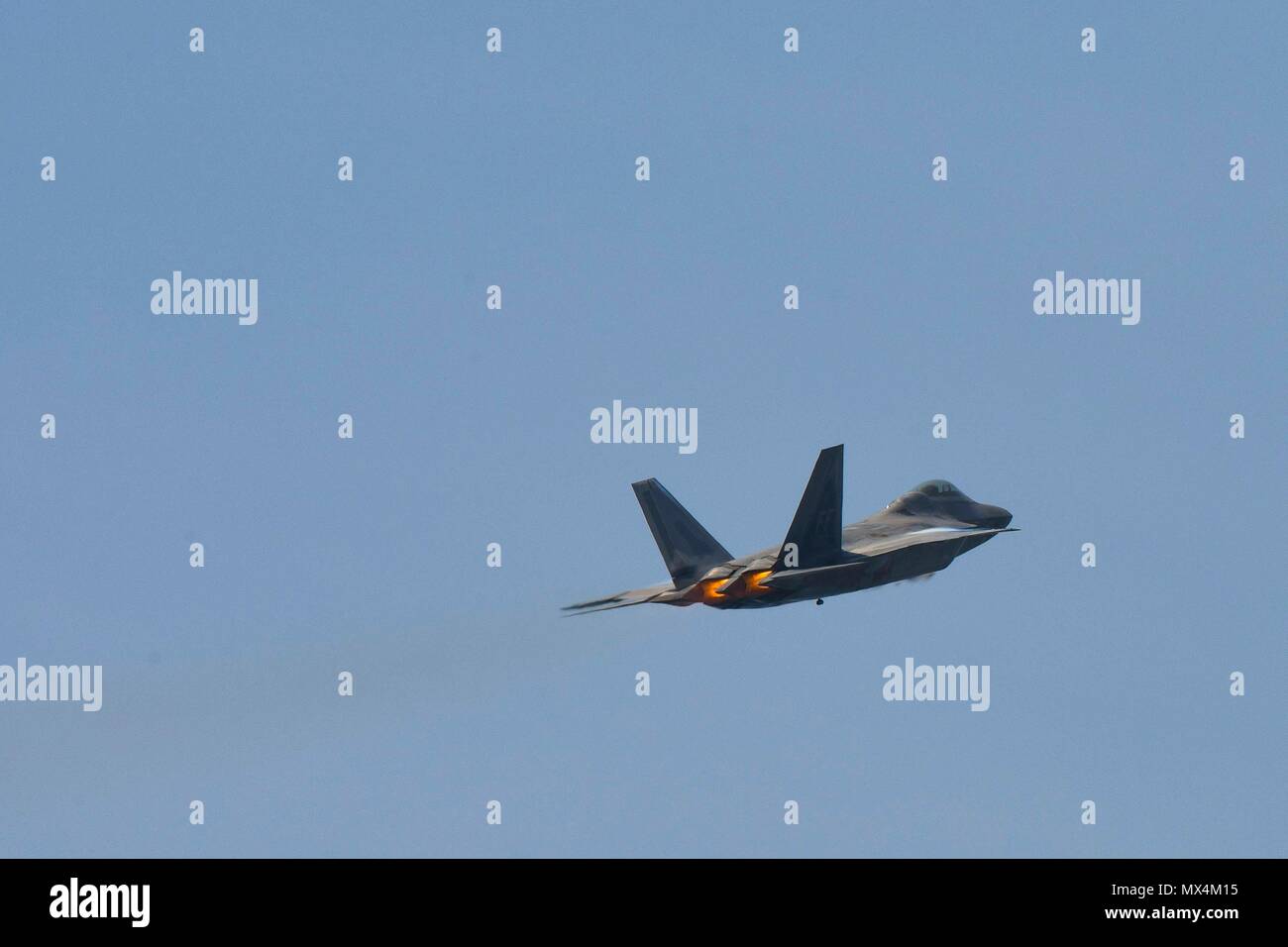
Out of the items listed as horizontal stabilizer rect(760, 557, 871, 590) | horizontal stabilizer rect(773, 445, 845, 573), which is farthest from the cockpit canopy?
horizontal stabilizer rect(773, 445, 845, 573)

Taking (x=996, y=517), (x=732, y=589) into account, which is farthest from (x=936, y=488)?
(x=732, y=589)

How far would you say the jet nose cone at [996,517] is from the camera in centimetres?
8644

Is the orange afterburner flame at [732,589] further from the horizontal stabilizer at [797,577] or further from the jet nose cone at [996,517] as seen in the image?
the jet nose cone at [996,517]

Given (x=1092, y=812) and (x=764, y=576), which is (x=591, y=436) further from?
(x=1092, y=812)

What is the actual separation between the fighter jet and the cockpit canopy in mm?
523

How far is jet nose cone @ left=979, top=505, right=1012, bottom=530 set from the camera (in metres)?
86.4

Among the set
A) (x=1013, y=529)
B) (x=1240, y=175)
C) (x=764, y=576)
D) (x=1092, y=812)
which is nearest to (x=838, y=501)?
(x=764, y=576)

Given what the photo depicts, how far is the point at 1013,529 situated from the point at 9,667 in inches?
1294

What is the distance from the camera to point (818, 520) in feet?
245

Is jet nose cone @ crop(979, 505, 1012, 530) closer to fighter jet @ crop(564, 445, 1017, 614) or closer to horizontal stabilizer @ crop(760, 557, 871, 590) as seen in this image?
fighter jet @ crop(564, 445, 1017, 614)

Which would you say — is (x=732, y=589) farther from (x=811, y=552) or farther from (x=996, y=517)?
(x=996, y=517)

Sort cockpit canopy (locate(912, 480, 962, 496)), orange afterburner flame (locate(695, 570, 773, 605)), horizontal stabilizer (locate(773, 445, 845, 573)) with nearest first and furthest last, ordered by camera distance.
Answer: horizontal stabilizer (locate(773, 445, 845, 573)), orange afterburner flame (locate(695, 570, 773, 605)), cockpit canopy (locate(912, 480, 962, 496))

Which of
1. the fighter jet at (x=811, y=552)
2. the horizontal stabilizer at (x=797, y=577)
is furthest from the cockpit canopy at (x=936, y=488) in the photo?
the horizontal stabilizer at (x=797, y=577)

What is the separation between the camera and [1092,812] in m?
82.1
